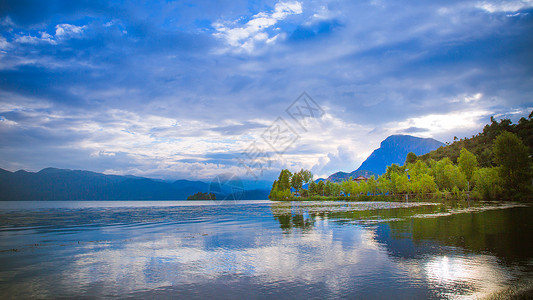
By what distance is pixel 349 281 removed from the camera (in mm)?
9680

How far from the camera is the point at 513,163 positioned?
65250 mm

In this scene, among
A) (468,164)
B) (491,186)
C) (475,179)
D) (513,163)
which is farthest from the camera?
(468,164)

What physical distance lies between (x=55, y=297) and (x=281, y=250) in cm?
978

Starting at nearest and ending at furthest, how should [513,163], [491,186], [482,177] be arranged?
1. [513,163]
2. [491,186]
3. [482,177]

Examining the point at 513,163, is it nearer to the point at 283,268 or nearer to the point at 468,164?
the point at 468,164

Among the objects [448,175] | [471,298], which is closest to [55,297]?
[471,298]

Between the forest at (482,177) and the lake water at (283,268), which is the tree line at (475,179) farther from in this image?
the lake water at (283,268)

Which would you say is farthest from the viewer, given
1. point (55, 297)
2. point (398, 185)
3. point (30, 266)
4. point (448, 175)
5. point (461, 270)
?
point (398, 185)

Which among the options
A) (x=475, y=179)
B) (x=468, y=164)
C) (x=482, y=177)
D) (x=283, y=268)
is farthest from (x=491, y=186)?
(x=283, y=268)

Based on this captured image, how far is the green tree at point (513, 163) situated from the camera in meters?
64.5

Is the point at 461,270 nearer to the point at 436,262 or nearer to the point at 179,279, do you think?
the point at 436,262

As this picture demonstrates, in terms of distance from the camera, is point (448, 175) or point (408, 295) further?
point (448, 175)

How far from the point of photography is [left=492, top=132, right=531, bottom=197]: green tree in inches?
2539

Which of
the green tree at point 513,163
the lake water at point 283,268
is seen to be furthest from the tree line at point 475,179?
the lake water at point 283,268
